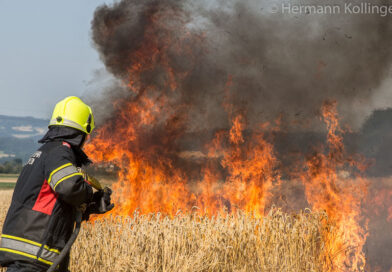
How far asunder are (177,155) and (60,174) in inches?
452

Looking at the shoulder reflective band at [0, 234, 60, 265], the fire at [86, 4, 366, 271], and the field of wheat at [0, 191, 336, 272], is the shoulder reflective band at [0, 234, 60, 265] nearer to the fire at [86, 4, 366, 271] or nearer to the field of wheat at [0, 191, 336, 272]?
the field of wheat at [0, 191, 336, 272]

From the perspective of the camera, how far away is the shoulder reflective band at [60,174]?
368 centimetres

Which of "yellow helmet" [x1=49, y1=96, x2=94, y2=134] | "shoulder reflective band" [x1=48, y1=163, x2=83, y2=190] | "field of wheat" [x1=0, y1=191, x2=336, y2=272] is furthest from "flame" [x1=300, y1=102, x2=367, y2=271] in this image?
"shoulder reflective band" [x1=48, y1=163, x2=83, y2=190]

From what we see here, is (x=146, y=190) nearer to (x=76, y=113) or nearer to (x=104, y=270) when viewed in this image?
(x=104, y=270)

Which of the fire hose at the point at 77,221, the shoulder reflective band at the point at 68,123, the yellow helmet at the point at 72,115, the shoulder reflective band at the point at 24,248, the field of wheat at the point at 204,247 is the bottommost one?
the shoulder reflective band at the point at 24,248

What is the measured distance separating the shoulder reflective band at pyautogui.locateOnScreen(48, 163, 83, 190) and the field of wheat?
8.53 feet

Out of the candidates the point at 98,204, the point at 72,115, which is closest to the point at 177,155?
the point at 98,204

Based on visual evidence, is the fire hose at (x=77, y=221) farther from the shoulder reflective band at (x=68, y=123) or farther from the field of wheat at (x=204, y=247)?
the field of wheat at (x=204, y=247)

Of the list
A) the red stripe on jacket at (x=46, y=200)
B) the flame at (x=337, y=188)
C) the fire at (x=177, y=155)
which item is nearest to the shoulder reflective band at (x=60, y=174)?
the red stripe on jacket at (x=46, y=200)

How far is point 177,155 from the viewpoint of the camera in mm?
15156

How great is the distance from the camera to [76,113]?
4.13 metres

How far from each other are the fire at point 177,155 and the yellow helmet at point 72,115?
28.1ft

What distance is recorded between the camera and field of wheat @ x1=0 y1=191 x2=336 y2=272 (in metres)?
6.11

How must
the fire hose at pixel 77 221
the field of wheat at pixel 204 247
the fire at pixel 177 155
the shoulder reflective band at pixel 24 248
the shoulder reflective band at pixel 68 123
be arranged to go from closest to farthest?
the shoulder reflective band at pixel 24 248, the fire hose at pixel 77 221, the shoulder reflective band at pixel 68 123, the field of wheat at pixel 204 247, the fire at pixel 177 155
